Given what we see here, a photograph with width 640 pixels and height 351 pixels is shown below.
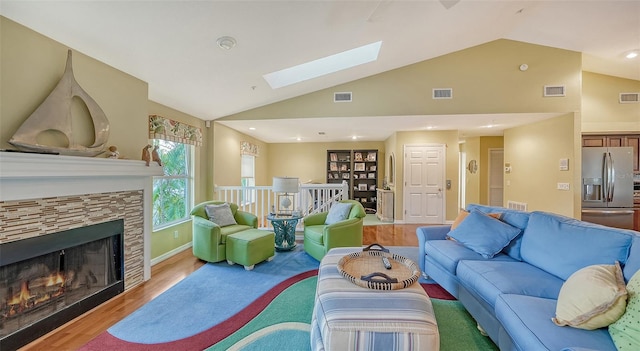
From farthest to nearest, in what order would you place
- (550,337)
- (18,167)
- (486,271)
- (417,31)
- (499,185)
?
1. (499,185)
2. (417,31)
3. (486,271)
4. (18,167)
5. (550,337)

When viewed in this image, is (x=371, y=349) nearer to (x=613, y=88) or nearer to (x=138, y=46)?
(x=138, y=46)

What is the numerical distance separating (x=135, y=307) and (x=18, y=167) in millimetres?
1526

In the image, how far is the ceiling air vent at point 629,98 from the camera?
181 inches

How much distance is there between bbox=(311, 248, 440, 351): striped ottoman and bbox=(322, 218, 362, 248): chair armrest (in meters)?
1.66

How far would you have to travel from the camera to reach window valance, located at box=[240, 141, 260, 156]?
19.9ft

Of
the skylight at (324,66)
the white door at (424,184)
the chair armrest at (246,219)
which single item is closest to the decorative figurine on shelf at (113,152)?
the chair armrest at (246,219)

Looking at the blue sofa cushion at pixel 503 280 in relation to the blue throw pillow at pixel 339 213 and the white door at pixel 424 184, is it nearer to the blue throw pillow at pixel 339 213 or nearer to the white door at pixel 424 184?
the blue throw pillow at pixel 339 213

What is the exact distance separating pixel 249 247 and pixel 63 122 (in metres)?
2.18

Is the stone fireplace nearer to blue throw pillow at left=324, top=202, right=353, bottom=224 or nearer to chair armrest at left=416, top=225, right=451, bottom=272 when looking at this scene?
blue throw pillow at left=324, top=202, right=353, bottom=224

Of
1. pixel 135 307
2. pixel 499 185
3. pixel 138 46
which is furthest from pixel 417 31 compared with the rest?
pixel 499 185

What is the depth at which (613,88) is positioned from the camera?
15.3ft

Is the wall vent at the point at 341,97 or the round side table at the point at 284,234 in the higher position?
the wall vent at the point at 341,97

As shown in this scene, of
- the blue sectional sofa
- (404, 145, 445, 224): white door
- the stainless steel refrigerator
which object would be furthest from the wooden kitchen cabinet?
the blue sectional sofa

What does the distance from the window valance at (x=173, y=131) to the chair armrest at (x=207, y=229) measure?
4.32ft
